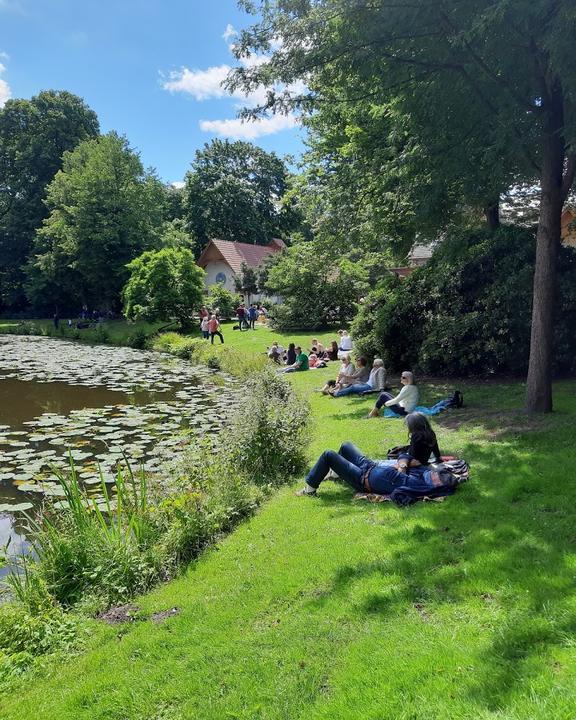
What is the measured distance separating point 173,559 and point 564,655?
153 inches

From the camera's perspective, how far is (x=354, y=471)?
6.57 meters

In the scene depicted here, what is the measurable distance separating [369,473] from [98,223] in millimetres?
38251

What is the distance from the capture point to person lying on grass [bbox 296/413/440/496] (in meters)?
6.17

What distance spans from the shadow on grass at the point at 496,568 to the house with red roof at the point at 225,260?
38.0 meters

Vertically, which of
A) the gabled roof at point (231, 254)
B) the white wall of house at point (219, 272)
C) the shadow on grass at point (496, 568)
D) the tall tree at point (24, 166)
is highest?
the tall tree at point (24, 166)

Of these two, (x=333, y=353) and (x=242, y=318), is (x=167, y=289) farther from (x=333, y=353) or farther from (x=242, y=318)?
(x=333, y=353)

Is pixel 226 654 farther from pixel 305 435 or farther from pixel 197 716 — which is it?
pixel 305 435

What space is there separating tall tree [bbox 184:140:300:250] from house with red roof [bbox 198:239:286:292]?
11.2m

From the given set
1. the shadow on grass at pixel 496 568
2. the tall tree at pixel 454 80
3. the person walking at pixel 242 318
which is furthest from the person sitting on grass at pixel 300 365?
the person walking at pixel 242 318

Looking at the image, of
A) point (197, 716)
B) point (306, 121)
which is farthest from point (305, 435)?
point (306, 121)

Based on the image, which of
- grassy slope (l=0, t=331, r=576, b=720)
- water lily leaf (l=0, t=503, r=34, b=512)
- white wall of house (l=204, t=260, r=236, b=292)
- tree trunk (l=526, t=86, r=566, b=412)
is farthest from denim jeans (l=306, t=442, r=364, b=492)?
white wall of house (l=204, t=260, r=236, b=292)

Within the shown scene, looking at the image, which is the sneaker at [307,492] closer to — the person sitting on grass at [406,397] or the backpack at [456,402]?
the person sitting on grass at [406,397]

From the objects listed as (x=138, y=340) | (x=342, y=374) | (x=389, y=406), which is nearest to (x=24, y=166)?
(x=138, y=340)

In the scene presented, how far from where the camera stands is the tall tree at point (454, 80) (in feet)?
22.8
